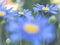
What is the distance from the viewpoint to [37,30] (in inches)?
13.8

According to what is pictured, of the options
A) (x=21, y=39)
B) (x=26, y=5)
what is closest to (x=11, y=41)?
(x=21, y=39)

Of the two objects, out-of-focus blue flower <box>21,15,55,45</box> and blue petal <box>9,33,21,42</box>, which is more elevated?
out-of-focus blue flower <box>21,15,55,45</box>

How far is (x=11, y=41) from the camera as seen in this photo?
372mm

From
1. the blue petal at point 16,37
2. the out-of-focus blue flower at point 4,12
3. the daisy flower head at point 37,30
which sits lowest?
the blue petal at point 16,37

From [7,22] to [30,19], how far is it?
0.15 feet

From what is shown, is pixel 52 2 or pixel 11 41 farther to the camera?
pixel 52 2

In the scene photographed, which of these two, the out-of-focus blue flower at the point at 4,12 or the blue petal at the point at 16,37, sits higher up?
the out-of-focus blue flower at the point at 4,12

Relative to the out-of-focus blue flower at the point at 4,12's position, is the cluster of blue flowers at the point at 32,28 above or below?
below

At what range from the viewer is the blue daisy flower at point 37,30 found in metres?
0.33

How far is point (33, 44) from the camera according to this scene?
0.34 meters

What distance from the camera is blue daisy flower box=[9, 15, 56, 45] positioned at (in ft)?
1.10

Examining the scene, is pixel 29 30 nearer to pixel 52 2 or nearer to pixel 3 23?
pixel 3 23

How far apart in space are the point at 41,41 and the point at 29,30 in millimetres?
28

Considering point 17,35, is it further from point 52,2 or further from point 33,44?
point 52,2
